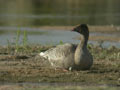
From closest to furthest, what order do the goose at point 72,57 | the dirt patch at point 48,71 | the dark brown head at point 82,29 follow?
the dirt patch at point 48,71 → the goose at point 72,57 → the dark brown head at point 82,29

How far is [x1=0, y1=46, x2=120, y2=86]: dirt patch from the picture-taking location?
11.3 m

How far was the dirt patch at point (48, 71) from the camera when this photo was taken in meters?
11.3

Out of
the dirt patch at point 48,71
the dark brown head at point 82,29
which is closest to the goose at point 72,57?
the dark brown head at point 82,29

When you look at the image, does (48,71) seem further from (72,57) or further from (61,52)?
(72,57)

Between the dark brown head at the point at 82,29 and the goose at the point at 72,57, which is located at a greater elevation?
the dark brown head at the point at 82,29

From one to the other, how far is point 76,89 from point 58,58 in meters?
1.92

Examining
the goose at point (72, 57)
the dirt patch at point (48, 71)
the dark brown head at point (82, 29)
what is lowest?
the dirt patch at point (48, 71)

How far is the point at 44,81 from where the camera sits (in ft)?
36.5

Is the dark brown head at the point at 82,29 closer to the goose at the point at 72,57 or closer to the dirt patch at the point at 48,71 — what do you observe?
the goose at the point at 72,57

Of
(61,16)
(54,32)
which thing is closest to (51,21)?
(61,16)

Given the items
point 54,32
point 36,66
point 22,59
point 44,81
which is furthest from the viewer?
point 54,32

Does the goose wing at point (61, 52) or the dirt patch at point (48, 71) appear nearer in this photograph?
the dirt patch at point (48, 71)

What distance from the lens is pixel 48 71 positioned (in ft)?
40.0

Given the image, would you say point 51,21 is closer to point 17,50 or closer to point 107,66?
point 17,50
